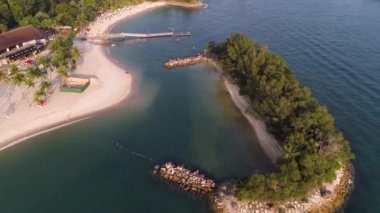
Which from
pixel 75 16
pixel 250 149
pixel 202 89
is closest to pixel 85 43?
pixel 75 16

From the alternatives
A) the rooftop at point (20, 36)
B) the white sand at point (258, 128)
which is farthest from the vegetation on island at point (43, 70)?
the white sand at point (258, 128)

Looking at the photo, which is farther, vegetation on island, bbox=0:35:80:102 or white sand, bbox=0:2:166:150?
vegetation on island, bbox=0:35:80:102

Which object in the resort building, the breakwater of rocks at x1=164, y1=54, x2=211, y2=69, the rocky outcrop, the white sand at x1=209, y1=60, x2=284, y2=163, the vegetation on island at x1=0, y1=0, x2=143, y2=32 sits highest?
the vegetation on island at x1=0, y1=0, x2=143, y2=32

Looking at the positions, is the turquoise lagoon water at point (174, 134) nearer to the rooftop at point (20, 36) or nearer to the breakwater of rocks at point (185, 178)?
the breakwater of rocks at point (185, 178)

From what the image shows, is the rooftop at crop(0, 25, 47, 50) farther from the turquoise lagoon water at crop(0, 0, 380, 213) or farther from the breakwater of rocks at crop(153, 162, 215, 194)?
the breakwater of rocks at crop(153, 162, 215, 194)

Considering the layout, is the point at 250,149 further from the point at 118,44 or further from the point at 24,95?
the point at 118,44

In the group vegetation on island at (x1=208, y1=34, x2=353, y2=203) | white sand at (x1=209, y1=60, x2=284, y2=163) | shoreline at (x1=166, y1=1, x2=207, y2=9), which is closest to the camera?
vegetation on island at (x1=208, y1=34, x2=353, y2=203)

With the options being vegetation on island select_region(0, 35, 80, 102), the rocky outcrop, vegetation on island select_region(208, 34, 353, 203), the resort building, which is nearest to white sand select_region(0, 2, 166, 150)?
vegetation on island select_region(0, 35, 80, 102)
